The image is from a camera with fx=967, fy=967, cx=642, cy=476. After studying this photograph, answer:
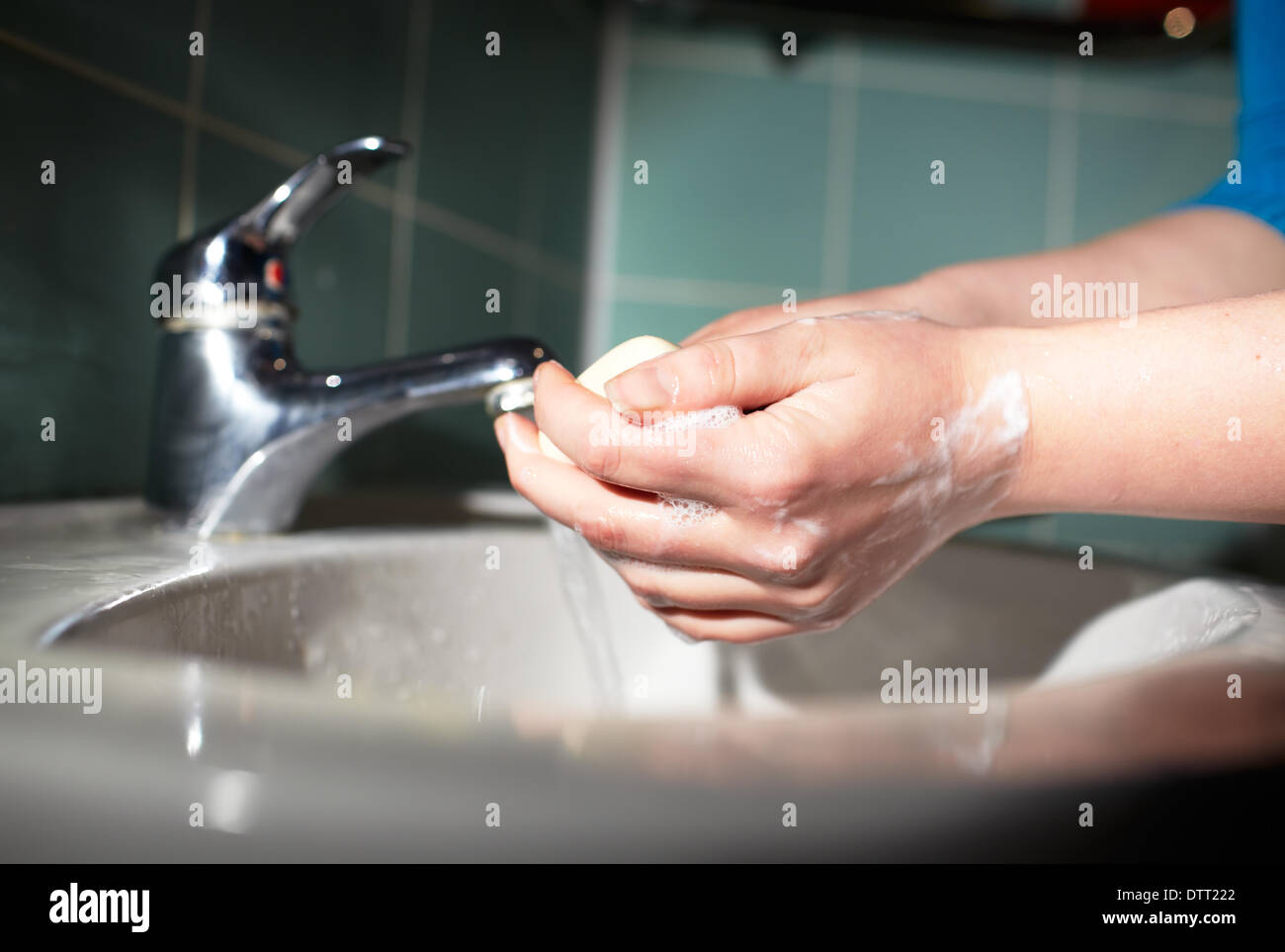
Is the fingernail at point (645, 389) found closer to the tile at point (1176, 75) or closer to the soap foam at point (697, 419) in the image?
the soap foam at point (697, 419)

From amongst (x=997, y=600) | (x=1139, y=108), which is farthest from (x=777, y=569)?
(x=1139, y=108)

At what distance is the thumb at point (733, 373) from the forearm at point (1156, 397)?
2.3 inches

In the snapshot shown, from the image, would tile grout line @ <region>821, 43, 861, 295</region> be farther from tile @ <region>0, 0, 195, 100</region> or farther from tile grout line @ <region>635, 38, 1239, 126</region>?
tile @ <region>0, 0, 195, 100</region>

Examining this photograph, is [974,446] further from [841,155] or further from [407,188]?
[841,155]

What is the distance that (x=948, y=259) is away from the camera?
1195 millimetres

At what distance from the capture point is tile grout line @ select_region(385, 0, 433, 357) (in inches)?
29.4

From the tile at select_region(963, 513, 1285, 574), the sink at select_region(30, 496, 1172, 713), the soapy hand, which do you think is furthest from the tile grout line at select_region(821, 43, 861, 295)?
the soapy hand

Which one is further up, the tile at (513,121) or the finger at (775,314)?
the tile at (513,121)

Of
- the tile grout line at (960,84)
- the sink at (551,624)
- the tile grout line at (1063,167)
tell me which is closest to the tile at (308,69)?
the sink at (551,624)

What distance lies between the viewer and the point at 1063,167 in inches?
47.7

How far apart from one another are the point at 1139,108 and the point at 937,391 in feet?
3.77

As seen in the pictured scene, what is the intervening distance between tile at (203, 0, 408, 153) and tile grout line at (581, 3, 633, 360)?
1.47ft

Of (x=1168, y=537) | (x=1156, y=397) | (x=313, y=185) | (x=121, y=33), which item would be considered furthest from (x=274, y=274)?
(x=1168, y=537)

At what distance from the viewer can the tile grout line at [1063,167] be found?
1203 millimetres
